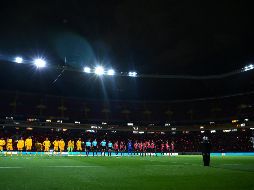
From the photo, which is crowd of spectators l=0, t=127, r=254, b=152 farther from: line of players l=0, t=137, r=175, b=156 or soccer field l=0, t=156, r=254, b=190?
soccer field l=0, t=156, r=254, b=190

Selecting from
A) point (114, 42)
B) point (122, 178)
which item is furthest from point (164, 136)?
point (122, 178)

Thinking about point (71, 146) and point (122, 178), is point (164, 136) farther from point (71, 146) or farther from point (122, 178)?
point (122, 178)

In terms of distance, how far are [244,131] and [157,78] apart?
21.7 m

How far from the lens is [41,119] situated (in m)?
47.3

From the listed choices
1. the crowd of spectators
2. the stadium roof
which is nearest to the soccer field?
the stadium roof

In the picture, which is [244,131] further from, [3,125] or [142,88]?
[3,125]

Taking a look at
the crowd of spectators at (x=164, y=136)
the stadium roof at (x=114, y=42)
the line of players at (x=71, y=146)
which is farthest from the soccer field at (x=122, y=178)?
the crowd of spectators at (x=164, y=136)

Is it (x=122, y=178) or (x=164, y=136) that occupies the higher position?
(x=164, y=136)

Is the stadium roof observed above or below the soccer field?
above

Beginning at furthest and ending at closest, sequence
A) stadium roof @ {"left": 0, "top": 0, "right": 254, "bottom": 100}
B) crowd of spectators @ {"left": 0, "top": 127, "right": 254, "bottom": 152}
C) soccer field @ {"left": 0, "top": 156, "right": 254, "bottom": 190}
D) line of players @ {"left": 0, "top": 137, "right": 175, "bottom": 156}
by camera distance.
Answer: crowd of spectators @ {"left": 0, "top": 127, "right": 254, "bottom": 152}, line of players @ {"left": 0, "top": 137, "right": 175, "bottom": 156}, stadium roof @ {"left": 0, "top": 0, "right": 254, "bottom": 100}, soccer field @ {"left": 0, "top": 156, "right": 254, "bottom": 190}

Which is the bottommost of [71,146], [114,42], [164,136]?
[71,146]

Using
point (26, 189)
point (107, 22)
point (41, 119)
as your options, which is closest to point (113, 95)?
point (41, 119)

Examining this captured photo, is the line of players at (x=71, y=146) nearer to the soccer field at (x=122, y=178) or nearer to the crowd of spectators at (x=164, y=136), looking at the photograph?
the crowd of spectators at (x=164, y=136)

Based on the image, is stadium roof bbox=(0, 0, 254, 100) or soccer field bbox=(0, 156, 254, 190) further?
stadium roof bbox=(0, 0, 254, 100)
